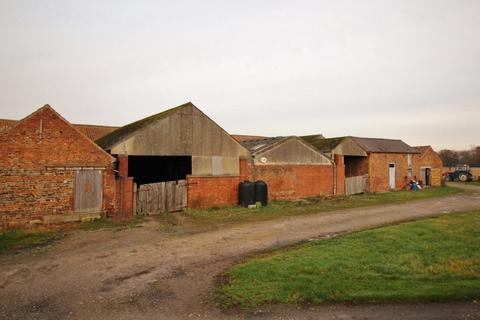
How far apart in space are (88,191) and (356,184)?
2040 centimetres

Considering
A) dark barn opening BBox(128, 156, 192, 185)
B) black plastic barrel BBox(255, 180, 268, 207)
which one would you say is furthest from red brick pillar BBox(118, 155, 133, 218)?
black plastic barrel BBox(255, 180, 268, 207)

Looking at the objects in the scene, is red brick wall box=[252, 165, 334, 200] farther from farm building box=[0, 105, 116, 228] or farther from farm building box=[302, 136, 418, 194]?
farm building box=[0, 105, 116, 228]

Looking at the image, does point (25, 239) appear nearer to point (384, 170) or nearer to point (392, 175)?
point (384, 170)

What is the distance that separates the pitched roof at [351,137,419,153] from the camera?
91.9ft

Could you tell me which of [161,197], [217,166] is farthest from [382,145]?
[161,197]

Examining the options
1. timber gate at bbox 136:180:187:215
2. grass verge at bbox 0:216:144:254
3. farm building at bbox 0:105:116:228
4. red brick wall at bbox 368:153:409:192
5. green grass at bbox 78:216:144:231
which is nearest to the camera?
grass verge at bbox 0:216:144:254

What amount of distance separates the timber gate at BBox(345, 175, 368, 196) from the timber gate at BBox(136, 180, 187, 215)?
14279 millimetres

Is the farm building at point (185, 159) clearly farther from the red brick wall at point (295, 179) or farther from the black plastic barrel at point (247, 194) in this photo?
the red brick wall at point (295, 179)

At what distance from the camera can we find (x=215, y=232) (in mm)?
11750

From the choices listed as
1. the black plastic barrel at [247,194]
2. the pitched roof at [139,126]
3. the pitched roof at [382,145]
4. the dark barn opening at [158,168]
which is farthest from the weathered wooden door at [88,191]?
the pitched roof at [382,145]

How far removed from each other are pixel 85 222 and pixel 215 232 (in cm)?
601

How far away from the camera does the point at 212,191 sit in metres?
17.6

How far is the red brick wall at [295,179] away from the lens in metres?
20.3

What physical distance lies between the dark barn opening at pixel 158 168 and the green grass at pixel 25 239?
7772mm
